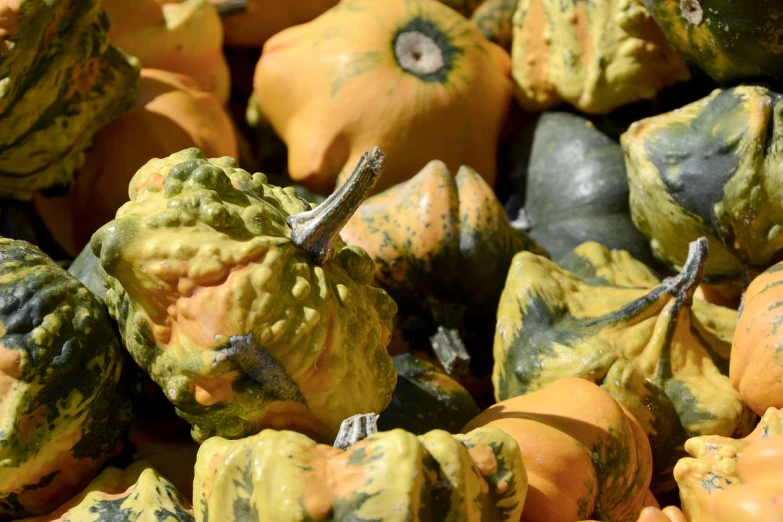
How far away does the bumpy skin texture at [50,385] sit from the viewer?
3.58ft

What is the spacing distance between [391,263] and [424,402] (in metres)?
0.35

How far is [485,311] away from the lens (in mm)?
1811

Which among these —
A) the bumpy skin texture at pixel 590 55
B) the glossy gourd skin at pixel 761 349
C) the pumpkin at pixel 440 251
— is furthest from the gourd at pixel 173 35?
the glossy gourd skin at pixel 761 349

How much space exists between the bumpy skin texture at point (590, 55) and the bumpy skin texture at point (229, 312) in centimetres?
111

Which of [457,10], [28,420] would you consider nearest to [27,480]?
[28,420]

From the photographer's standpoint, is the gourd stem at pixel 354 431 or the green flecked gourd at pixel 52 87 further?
the green flecked gourd at pixel 52 87

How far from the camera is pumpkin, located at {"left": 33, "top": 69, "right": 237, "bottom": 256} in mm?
1799

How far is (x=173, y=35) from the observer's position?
2.05 metres

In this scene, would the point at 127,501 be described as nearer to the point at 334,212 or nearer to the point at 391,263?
the point at 334,212

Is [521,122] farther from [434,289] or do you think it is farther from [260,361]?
[260,361]

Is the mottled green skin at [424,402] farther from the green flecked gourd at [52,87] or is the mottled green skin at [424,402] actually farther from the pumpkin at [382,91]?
the green flecked gourd at [52,87]

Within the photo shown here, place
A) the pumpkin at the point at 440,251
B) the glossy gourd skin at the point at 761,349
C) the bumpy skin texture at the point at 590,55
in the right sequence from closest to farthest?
the glossy gourd skin at the point at 761,349 → the pumpkin at the point at 440,251 → the bumpy skin texture at the point at 590,55

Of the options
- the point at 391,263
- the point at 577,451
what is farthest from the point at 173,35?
the point at 577,451

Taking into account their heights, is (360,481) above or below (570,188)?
above
